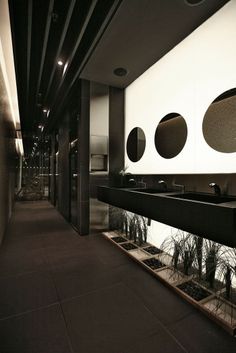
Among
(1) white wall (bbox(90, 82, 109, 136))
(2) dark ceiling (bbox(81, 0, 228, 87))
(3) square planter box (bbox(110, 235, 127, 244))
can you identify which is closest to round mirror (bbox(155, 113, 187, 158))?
(2) dark ceiling (bbox(81, 0, 228, 87))

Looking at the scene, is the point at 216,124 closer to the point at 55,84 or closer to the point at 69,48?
the point at 69,48

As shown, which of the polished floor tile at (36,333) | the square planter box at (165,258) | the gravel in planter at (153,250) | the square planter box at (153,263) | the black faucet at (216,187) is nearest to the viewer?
the polished floor tile at (36,333)

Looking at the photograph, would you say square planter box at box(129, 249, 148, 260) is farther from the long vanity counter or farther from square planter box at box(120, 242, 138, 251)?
the long vanity counter

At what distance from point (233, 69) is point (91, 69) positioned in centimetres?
229

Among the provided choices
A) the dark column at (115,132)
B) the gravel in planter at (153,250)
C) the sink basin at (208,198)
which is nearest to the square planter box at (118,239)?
the gravel in planter at (153,250)

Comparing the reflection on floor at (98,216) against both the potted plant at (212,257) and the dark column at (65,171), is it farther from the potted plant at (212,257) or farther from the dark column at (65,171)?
the potted plant at (212,257)

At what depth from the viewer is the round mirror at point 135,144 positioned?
367 centimetres

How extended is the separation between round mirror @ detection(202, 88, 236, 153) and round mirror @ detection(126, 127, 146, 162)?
1.37 m

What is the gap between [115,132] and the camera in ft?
13.9

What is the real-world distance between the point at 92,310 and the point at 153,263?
1.14 m

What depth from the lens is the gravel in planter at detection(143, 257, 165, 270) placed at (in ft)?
8.66

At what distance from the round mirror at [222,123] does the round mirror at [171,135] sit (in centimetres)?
40

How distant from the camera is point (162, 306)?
1945mm

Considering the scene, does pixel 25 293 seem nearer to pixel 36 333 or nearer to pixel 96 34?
pixel 36 333
